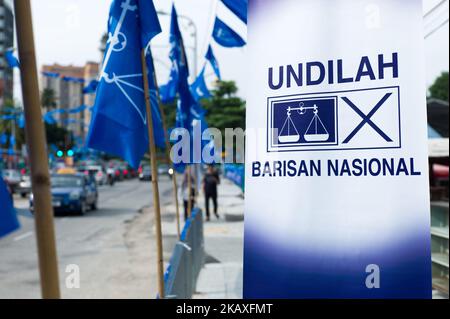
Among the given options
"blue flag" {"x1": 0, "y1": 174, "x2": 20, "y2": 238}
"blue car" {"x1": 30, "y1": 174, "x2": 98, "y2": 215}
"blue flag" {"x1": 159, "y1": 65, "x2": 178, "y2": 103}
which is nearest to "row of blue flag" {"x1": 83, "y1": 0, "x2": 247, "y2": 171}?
"blue flag" {"x1": 0, "y1": 174, "x2": 20, "y2": 238}

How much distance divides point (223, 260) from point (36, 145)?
31.4 ft

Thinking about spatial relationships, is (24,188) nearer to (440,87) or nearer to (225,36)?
(225,36)

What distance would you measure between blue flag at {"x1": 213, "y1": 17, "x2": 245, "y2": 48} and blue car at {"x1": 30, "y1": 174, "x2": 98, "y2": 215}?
14157mm

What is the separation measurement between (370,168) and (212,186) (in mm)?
16123

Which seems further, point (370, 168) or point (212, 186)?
point (212, 186)

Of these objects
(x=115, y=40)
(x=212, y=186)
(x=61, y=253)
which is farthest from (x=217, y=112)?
(x=115, y=40)

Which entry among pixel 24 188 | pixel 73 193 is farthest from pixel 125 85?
pixel 24 188

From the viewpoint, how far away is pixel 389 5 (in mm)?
2465

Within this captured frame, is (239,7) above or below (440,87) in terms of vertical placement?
below

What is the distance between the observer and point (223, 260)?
11.0 meters

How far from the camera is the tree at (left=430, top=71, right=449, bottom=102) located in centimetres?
5922
